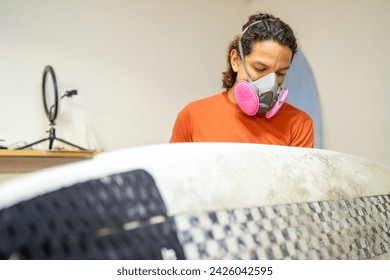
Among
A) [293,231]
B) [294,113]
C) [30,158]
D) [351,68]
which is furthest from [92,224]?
[351,68]

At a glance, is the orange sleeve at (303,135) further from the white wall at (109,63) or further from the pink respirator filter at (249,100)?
the white wall at (109,63)

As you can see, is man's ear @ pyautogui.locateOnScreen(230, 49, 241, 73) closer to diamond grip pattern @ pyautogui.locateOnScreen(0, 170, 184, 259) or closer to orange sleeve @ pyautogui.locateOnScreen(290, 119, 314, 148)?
orange sleeve @ pyautogui.locateOnScreen(290, 119, 314, 148)

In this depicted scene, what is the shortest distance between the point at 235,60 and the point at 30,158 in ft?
4.64

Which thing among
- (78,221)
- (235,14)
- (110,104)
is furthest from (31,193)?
(235,14)

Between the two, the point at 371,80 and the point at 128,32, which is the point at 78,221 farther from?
the point at 128,32

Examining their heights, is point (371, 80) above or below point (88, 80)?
below

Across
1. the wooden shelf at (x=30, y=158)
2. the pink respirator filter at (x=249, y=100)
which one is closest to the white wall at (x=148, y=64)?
the wooden shelf at (x=30, y=158)

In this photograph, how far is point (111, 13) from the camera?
243 cm

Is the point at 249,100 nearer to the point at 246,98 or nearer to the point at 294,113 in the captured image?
the point at 246,98

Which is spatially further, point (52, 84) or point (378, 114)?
point (52, 84)

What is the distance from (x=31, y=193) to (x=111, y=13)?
96.9 inches

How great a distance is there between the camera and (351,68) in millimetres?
2094

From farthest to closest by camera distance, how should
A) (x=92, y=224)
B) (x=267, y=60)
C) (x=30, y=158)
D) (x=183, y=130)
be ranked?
(x=30, y=158), (x=183, y=130), (x=267, y=60), (x=92, y=224)

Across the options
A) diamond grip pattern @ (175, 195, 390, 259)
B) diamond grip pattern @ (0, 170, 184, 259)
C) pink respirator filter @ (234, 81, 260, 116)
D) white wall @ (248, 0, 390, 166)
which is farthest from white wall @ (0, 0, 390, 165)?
diamond grip pattern @ (0, 170, 184, 259)
